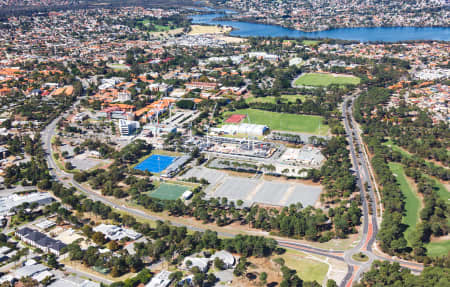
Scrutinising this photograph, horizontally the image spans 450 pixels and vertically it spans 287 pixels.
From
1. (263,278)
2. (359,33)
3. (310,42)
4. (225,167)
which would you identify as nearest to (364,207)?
(263,278)

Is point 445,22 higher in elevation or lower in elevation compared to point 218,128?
higher

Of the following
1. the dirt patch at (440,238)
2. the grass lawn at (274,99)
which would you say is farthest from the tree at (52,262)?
the grass lawn at (274,99)

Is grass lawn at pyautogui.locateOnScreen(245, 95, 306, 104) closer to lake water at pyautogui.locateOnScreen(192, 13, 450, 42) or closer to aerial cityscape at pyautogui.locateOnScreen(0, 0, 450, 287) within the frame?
aerial cityscape at pyautogui.locateOnScreen(0, 0, 450, 287)

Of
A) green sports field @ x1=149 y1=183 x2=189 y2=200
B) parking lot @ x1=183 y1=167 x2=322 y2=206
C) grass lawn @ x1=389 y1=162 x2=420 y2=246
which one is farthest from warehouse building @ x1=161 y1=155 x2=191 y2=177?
grass lawn @ x1=389 y1=162 x2=420 y2=246

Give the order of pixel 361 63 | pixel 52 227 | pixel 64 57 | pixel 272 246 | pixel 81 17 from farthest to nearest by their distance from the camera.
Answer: pixel 81 17 → pixel 64 57 → pixel 361 63 → pixel 52 227 → pixel 272 246

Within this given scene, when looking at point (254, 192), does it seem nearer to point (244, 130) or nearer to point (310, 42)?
point (244, 130)

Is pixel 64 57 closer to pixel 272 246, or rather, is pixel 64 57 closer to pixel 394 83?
pixel 394 83

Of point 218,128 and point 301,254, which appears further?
point 218,128

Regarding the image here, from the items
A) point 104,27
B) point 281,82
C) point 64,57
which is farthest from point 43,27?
point 281,82
